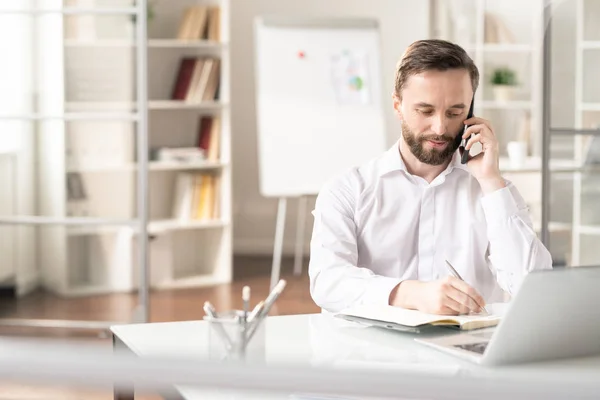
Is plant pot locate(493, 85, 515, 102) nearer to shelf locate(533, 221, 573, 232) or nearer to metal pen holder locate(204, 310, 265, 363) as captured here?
→ shelf locate(533, 221, 573, 232)

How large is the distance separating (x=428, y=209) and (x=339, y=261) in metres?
0.28

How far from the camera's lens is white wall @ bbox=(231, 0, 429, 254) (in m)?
6.82

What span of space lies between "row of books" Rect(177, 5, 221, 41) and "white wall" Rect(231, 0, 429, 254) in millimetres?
1147

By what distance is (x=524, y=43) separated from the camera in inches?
245

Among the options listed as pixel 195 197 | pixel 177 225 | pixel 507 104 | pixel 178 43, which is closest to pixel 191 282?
pixel 177 225

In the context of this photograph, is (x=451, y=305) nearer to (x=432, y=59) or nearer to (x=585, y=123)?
(x=432, y=59)

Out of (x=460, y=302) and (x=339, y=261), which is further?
(x=339, y=261)

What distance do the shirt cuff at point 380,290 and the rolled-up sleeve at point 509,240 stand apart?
11.9 inches

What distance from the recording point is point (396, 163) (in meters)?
2.06

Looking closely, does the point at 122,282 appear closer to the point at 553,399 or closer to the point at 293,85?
the point at 293,85

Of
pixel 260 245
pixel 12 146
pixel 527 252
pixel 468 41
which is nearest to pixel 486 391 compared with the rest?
pixel 527 252

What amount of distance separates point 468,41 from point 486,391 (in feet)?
19.5

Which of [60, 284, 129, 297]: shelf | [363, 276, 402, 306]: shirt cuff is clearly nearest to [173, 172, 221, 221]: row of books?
[60, 284, 129, 297]: shelf

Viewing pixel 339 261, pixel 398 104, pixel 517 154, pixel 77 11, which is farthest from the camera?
pixel 517 154
